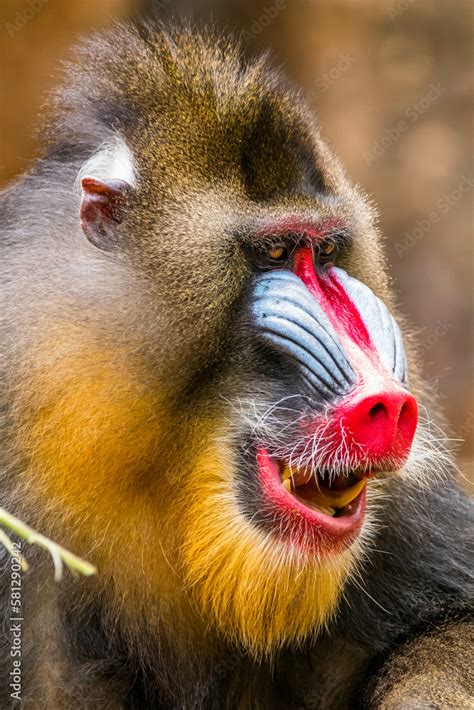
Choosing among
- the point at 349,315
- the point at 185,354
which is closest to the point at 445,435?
the point at 349,315

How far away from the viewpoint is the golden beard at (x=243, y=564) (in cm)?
291

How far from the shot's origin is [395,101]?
8.08 meters

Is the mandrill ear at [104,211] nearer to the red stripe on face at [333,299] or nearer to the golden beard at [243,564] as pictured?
the red stripe on face at [333,299]

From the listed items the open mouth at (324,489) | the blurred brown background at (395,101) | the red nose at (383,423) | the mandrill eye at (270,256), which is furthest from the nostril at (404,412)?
the blurred brown background at (395,101)

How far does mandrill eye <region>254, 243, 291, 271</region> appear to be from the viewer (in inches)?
120

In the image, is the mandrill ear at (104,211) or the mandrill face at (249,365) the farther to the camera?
the mandrill ear at (104,211)

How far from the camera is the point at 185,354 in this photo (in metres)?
2.90

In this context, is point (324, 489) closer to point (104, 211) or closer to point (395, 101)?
point (104, 211)

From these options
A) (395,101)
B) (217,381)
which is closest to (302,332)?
(217,381)

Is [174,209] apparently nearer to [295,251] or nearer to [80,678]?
[295,251]

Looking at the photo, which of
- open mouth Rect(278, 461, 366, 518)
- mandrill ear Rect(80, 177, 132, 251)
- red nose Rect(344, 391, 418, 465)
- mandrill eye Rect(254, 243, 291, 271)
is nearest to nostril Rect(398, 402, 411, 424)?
red nose Rect(344, 391, 418, 465)

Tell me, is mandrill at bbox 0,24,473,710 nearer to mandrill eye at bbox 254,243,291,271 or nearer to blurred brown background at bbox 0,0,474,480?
mandrill eye at bbox 254,243,291,271

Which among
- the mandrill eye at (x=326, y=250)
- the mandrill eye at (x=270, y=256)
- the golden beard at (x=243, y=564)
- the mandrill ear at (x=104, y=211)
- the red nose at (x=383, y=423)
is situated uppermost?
the mandrill ear at (x=104, y=211)

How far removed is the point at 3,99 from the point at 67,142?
14.5 feet
